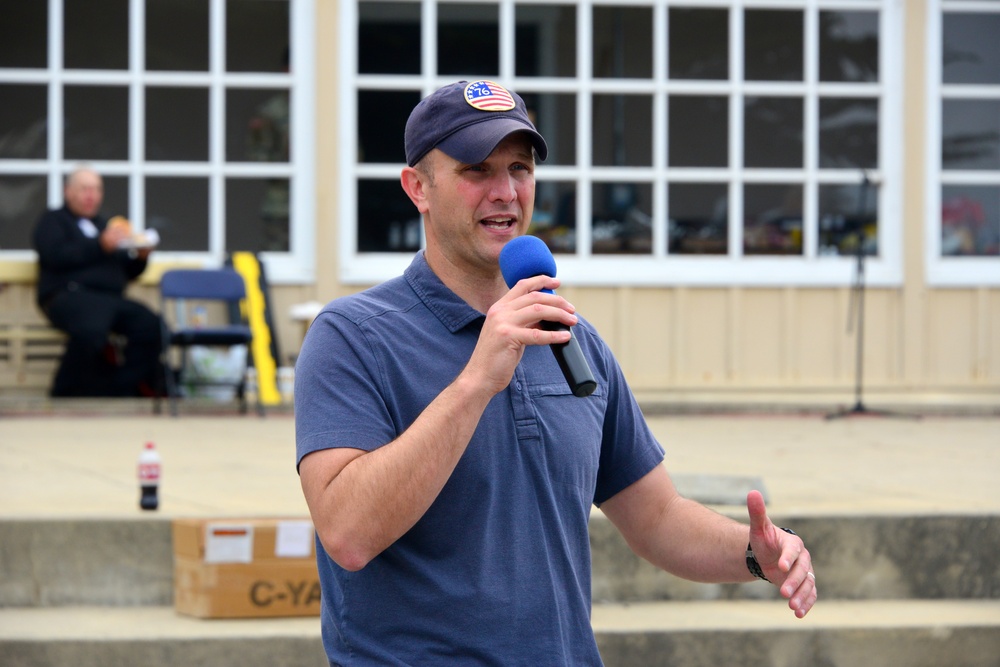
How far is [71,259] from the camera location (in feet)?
32.8

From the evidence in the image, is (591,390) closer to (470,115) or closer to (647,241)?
(470,115)

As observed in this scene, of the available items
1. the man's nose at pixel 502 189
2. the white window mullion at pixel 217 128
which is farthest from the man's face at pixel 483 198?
the white window mullion at pixel 217 128

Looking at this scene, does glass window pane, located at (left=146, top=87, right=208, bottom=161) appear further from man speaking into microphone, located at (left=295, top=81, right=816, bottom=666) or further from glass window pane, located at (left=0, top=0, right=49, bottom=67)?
man speaking into microphone, located at (left=295, top=81, right=816, bottom=666)

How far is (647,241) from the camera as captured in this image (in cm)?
1152

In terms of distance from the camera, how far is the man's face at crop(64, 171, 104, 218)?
1016 centimetres

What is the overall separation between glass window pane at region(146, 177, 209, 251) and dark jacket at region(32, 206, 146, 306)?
0.91m

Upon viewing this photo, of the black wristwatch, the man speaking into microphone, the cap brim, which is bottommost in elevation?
the black wristwatch

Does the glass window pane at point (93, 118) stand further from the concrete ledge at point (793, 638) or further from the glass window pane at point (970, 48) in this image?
the concrete ledge at point (793, 638)

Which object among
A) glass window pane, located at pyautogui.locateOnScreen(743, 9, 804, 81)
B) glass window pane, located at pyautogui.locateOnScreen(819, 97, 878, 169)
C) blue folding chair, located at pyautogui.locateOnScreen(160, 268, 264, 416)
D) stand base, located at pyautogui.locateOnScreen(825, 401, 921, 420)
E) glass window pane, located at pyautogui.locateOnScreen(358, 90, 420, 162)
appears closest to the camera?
blue folding chair, located at pyautogui.locateOnScreen(160, 268, 264, 416)

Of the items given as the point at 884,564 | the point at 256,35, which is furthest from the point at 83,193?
the point at 884,564

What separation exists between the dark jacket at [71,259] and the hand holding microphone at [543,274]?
816cm

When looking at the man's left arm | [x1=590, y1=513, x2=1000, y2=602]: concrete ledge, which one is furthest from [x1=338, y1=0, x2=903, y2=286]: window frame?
the man's left arm

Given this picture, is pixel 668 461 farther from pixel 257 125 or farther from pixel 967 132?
pixel 967 132

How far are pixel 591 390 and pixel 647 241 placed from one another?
9.37m
